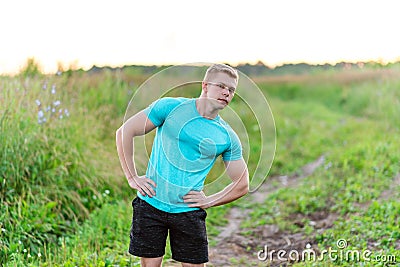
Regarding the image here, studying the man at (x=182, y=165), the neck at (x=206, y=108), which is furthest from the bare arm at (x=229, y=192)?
the neck at (x=206, y=108)

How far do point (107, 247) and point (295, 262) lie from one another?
1.66m

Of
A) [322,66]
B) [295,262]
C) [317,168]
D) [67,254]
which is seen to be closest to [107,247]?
[67,254]

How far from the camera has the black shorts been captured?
129 inches

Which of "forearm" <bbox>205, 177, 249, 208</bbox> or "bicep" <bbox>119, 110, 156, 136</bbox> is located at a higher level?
"bicep" <bbox>119, 110, 156, 136</bbox>

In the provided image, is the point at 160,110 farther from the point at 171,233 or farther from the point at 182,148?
the point at 171,233

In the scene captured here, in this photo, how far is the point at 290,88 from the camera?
922 inches

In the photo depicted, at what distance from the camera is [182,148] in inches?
124

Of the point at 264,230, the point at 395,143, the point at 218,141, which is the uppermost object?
the point at 218,141

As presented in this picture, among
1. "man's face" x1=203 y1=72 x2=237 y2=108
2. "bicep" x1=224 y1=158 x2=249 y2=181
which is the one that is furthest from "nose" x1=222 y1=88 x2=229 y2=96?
"bicep" x1=224 y1=158 x2=249 y2=181

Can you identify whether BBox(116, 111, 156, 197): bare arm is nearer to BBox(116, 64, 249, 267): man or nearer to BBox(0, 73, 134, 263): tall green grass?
BBox(116, 64, 249, 267): man

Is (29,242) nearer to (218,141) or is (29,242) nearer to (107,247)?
(107,247)

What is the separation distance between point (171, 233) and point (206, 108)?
0.84 meters

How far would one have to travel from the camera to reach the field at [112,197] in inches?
185

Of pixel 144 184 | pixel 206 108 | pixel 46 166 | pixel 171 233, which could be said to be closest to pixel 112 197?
pixel 46 166
